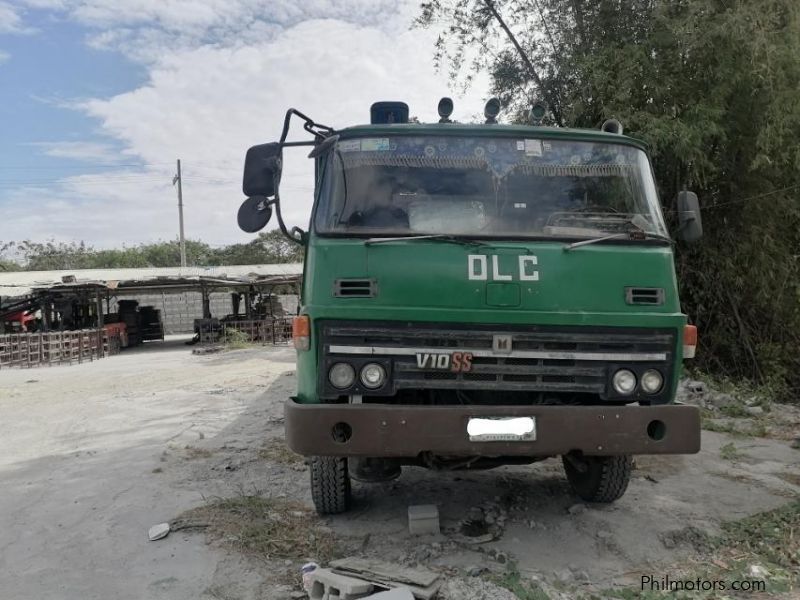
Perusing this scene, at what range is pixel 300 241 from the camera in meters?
4.04

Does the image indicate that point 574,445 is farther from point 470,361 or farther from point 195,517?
point 195,517

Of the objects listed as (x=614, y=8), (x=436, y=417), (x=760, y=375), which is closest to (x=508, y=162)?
(x=436, y=417)

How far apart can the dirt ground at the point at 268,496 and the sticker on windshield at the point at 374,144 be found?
92.8 inches

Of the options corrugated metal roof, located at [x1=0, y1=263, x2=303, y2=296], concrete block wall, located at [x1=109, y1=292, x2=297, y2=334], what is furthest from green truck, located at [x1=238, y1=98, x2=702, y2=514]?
concrete block wall, located at [x1=109, y1=292, x2=297, y2=334]

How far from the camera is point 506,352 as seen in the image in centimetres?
341

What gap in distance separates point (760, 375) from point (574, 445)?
828 centimetres

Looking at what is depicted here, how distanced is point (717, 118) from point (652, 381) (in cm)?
667

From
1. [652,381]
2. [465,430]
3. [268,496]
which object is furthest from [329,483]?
[652,381]

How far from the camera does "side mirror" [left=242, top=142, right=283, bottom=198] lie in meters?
3.94

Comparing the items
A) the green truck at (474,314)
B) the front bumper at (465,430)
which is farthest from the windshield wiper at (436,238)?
the front bumper at (465,430)

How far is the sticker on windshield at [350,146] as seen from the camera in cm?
385

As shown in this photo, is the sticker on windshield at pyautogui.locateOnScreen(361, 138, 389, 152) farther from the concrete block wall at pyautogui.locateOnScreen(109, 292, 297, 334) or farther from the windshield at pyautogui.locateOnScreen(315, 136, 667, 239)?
the concrete block wall at pyautogui.locateOnScreen(109, 292, 297, 334)

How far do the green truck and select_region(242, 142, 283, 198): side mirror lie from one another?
10 centimetres

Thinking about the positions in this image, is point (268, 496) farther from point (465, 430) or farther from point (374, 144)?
point (374, 144)
